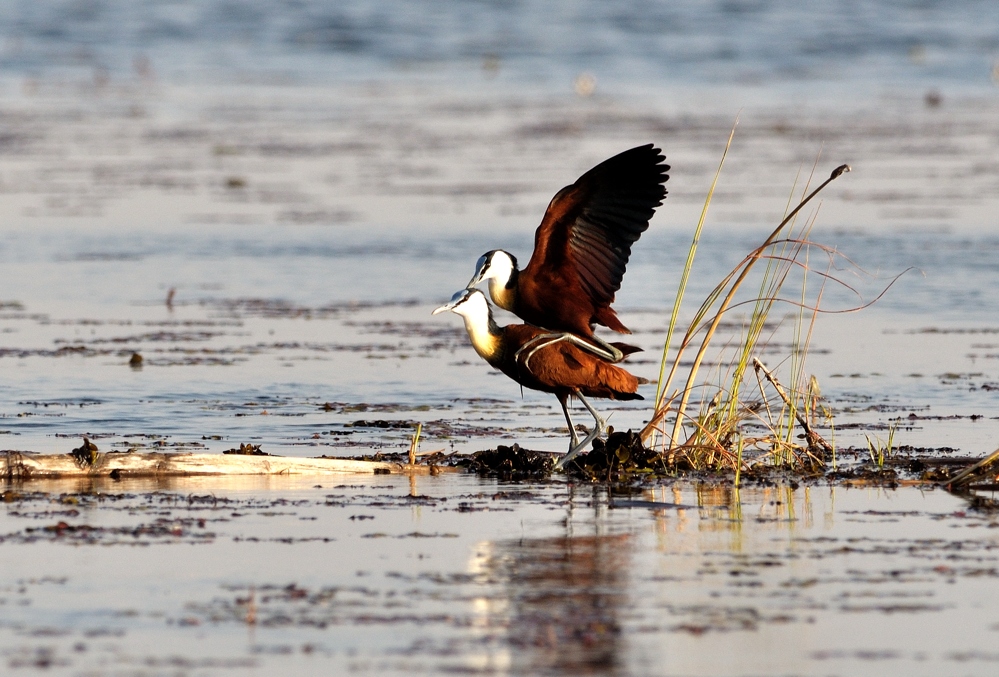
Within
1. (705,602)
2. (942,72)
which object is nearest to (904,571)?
(705,602)

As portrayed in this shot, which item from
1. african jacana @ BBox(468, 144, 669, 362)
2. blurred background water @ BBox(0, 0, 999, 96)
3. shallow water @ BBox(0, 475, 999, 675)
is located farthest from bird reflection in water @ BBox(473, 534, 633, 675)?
blurred background water @ BBox(0, 0, 999, 96)

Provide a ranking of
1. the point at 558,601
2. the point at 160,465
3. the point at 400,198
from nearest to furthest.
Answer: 1. the point at 558,601
2. the point at 160,465
3. the point at 400,198

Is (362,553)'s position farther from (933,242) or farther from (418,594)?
(933,242)

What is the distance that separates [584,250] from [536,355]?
0.53 m

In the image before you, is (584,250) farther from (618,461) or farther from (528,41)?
(528,41)

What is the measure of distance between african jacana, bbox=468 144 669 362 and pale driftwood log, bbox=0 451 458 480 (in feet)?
3.54

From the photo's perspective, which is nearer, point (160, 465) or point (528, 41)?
point (160, 465)

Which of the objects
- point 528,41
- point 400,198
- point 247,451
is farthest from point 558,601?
point 528,41

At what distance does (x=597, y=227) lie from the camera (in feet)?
26.6

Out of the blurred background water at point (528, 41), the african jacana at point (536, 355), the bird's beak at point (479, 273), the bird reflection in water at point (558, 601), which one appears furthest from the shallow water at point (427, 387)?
the blurred background water at point (528, 41)

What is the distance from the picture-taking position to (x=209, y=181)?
2092 cm

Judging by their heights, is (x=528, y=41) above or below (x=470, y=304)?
above

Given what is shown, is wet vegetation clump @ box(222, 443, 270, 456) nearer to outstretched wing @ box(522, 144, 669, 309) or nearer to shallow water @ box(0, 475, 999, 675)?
shallow water @ box(0, 475, 999, 675)

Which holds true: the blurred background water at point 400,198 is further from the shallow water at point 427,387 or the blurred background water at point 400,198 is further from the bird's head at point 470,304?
the bird's head at point 470,304
